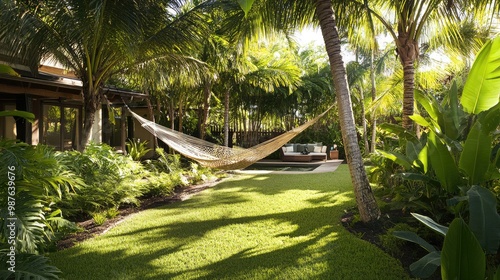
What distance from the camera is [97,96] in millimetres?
5457

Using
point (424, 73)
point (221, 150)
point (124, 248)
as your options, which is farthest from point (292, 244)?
point (424, 73)

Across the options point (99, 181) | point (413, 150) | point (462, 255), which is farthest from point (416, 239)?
point (99, 181)

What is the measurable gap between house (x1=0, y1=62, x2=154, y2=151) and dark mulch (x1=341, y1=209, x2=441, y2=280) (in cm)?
452

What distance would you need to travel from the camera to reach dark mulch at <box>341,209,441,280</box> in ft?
9.30

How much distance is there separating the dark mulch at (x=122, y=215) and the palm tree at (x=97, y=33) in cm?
127

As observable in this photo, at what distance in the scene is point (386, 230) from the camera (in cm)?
339

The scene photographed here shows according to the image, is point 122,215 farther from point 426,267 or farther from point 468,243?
point 468,243

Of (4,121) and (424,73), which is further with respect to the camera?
(424,73)

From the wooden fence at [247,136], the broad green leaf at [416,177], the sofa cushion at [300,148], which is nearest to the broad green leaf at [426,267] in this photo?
the broad green leaf at [416,177]

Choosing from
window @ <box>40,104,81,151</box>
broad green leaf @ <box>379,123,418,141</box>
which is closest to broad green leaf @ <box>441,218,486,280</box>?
broad green leaf @ <box>379,123,418,141</box>

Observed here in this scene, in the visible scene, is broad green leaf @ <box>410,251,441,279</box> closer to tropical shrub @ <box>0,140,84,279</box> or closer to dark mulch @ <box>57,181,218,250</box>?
tropical shrub @ <box>0,140,84,279</box>

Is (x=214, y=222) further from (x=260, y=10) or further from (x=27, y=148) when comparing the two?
(x=260, y=10)

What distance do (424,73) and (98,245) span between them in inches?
305

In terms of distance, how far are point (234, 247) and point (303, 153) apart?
8.75 m
